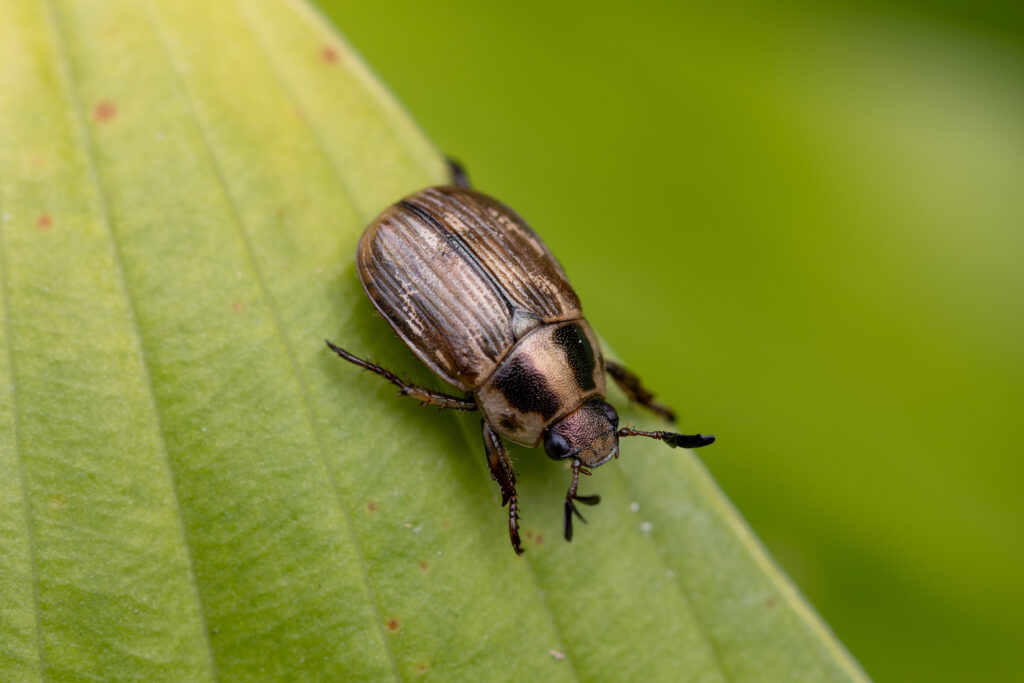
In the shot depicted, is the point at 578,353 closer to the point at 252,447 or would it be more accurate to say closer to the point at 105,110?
the point at 252,447

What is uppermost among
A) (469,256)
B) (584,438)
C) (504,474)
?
(469,256)

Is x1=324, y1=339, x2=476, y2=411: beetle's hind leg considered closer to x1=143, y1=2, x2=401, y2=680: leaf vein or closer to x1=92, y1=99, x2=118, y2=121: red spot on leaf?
x1=143, y1=2, x2=401, y2=680: leaf vein

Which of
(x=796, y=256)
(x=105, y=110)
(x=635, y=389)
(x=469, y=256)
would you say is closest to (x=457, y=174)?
(x=469, y=256)

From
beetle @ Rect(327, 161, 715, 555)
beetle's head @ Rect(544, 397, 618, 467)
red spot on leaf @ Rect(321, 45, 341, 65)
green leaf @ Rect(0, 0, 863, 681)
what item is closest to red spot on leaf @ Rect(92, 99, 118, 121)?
green leaf @ Rect(0, 0, 863, 681)

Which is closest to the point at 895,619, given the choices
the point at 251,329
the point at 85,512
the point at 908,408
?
the point at 908,408

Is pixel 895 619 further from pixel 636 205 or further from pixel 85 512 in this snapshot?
pixel 85 512

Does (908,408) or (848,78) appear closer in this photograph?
(908,408)

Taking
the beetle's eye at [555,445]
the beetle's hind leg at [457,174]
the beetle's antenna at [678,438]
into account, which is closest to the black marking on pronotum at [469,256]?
the beetle's hind leg at [457,174]
